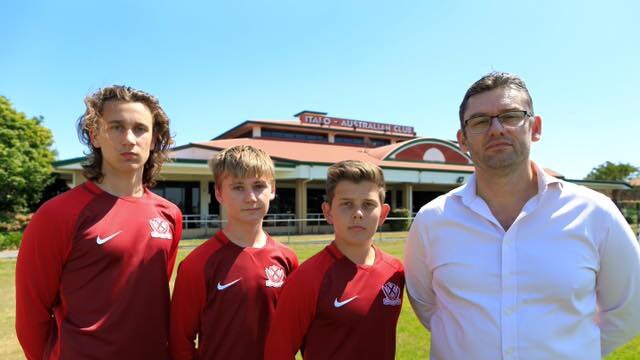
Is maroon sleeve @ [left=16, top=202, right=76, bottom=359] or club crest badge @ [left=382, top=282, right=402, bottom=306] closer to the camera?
maroon sleeve @ [left=16, top=202, right=76, bottom=359]

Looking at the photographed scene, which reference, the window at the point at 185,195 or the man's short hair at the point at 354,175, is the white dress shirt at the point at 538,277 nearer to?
the man's short hair at the point at 354,175

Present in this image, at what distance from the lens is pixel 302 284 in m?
2.60

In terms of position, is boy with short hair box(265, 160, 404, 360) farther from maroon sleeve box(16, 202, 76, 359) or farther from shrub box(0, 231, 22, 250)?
shrub box(0, 231, 22, 250)

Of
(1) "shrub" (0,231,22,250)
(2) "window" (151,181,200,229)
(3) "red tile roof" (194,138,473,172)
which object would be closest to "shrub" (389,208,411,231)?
(3) "red tile roof" (194,138,473,172)

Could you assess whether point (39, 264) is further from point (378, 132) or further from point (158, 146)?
point (378, 132)

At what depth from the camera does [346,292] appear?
8.63ft

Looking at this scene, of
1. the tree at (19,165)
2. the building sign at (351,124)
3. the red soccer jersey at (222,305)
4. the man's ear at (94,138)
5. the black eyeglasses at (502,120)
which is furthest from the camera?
the building sign at (351,124)

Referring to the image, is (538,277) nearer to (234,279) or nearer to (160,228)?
(234,279)

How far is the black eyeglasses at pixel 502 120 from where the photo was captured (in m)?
2.37

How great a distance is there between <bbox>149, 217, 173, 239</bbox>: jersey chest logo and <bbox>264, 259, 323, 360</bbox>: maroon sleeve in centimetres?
82

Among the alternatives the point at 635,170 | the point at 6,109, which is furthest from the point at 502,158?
the point at 635,170

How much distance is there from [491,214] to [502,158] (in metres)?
0.30

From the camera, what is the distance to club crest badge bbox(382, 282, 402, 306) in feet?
8.89

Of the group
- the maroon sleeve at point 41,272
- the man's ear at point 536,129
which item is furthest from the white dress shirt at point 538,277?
the maroon sleeve at point 41,272
